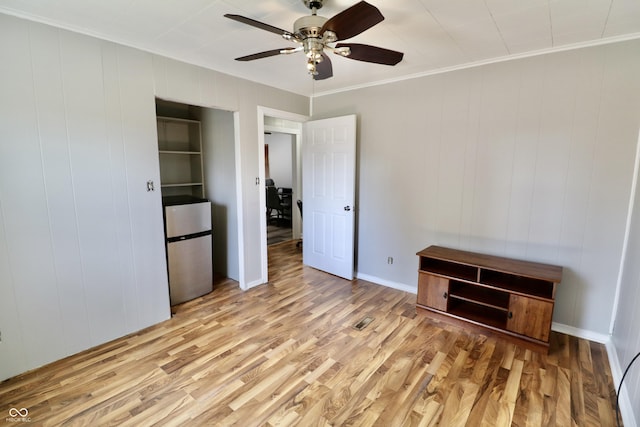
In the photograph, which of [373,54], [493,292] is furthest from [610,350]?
[373,54]

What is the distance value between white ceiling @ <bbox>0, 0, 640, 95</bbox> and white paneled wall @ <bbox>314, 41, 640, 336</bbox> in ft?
0.91

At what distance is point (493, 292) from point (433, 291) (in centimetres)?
56

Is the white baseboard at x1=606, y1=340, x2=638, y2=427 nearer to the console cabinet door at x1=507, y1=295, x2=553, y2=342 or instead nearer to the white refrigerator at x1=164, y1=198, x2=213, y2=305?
the console cabinet door at x1=507, y1=295, x2=553, y2=342

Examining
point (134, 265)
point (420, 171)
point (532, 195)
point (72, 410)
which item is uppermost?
point (420, 171)

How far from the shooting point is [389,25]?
2098 mm

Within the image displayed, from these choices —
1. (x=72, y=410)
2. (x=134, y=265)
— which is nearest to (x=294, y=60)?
(x=134, y=265)

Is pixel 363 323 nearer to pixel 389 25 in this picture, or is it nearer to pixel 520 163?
pixel 520 163

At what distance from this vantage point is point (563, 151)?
100.0 inches

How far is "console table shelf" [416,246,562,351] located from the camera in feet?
7.84

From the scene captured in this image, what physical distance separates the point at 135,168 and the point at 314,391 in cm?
231

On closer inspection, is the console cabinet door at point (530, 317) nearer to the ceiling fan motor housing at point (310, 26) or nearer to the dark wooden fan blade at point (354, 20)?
the dark wooden fan blade at point (354, 20)

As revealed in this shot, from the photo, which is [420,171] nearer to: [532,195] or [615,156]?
[532,195]

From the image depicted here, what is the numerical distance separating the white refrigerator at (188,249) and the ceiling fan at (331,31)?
6.04 feet

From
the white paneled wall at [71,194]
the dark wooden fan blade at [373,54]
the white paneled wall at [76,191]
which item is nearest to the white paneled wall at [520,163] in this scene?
the dark wooden fan blade at [373,54]
